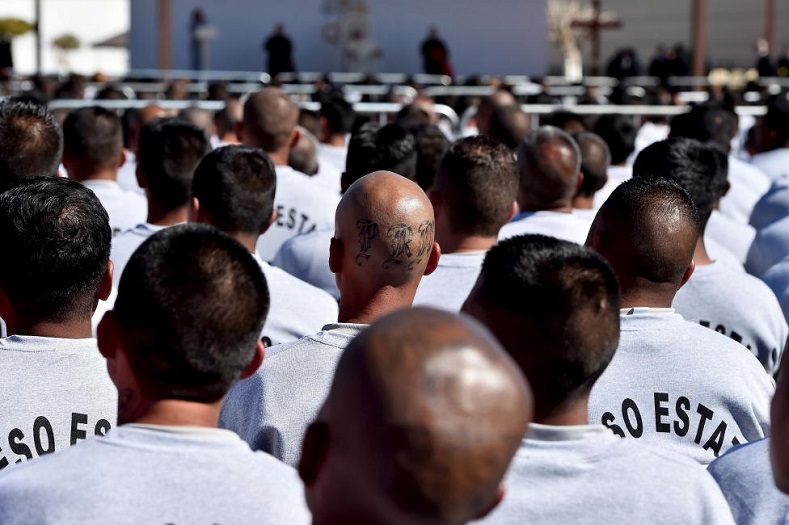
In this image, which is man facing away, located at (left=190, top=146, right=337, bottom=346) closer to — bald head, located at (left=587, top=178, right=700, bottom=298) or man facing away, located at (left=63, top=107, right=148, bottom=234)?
bald head, located at (left=587, top=178, right=700, bottom=298)

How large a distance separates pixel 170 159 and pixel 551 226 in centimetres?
175

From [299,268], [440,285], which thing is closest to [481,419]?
[440,285]

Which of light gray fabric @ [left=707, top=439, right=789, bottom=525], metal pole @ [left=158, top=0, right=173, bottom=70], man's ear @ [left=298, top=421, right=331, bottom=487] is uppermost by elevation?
metal pole @ [left=158, top=0, right=173, bottom=70]

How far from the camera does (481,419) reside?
1.75 metres

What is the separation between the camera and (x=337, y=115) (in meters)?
10.3

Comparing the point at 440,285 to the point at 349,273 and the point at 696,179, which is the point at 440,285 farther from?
the point at 696,179

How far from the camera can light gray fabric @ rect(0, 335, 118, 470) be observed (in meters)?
3.13

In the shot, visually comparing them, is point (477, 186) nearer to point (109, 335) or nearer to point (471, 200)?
point (471, 200)

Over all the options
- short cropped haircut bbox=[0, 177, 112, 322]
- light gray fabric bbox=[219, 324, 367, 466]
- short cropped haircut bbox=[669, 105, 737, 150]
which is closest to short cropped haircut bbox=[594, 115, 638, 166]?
short cropped haircut bbox=[669, 105, 737, 150]

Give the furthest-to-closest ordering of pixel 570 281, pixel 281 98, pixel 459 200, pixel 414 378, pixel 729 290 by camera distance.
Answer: pixel 281 98 < pixel 459 200 < pixel 729 290 < pixel 570 281 < pixel 414 378

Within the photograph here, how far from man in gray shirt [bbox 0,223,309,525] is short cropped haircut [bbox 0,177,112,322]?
0.93m

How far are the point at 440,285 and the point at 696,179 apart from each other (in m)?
1.56

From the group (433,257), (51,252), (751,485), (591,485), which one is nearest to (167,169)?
(433,257)

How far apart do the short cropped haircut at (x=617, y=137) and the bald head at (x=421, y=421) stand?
24.8ft
